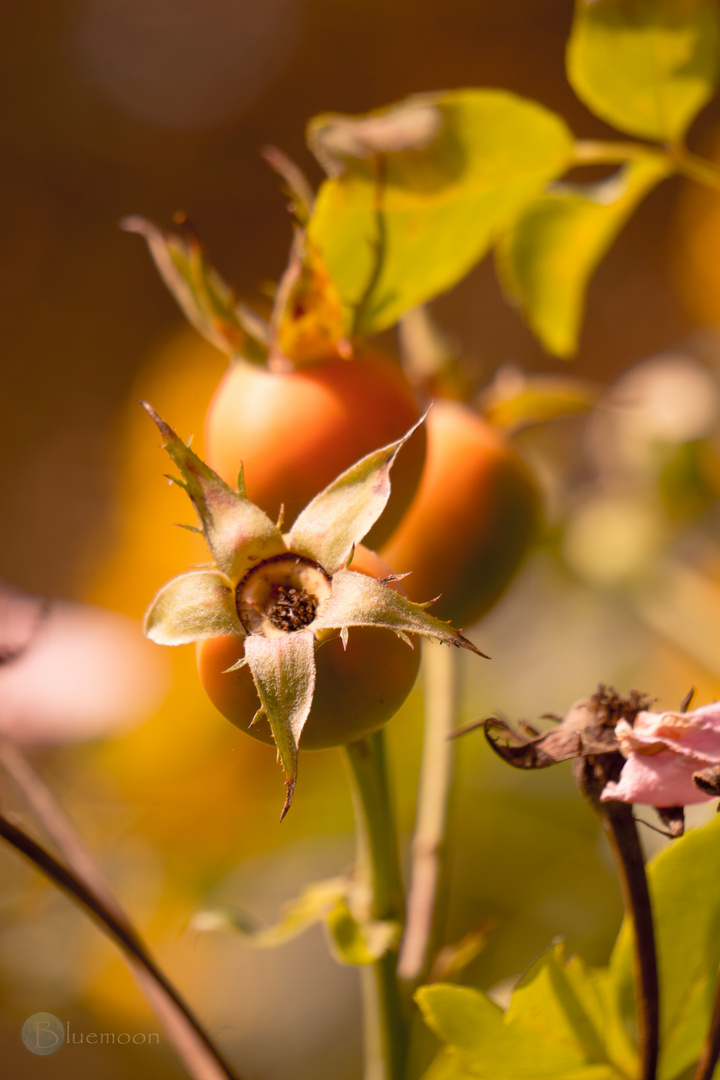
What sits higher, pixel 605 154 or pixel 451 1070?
pixel 605 154

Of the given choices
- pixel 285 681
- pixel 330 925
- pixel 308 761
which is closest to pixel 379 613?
pixel 285 681

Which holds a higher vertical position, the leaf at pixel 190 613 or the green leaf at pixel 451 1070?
the leaf at pixel 190 613

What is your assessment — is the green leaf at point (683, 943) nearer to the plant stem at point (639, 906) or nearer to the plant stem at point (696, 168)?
the plant stem at point (639, 906)

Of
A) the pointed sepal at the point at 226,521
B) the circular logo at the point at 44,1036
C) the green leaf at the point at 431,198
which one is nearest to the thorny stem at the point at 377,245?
the green leaf at the point at 431,198

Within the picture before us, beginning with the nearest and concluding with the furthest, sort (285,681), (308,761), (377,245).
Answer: (285,681)
(377,245)
(308,761)

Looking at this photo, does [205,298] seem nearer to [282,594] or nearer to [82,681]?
[282,594]

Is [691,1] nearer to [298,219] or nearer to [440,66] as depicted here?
[298,219]

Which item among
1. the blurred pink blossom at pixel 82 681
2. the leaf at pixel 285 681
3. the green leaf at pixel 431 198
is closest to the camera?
the leaf at pixel 285 681

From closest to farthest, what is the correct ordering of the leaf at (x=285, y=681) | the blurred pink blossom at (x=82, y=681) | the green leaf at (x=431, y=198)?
the leaf at (x=285, y=681) < the green leaf at (x=431, y=198) < the blurred pink blossom at (x=82, y=681)
